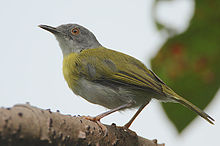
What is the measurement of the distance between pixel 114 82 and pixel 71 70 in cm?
72

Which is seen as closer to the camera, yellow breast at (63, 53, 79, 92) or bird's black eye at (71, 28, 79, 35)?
yellow breast at (63, 53, 79, 92)

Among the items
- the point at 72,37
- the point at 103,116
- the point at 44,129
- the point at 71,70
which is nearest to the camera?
the point at 44,129

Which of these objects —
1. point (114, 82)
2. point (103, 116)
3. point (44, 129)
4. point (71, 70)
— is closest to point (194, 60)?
point (103, 116)

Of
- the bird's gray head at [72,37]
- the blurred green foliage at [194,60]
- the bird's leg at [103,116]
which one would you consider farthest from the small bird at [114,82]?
the blurred green foliage at [194,60]

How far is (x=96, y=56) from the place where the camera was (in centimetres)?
538

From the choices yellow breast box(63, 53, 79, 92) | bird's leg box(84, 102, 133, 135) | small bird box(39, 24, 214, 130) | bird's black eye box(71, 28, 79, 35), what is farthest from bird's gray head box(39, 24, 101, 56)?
bird's leg box(84, 102, 133, 135)

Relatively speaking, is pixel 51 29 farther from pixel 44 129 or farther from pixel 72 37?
pixel 44 129

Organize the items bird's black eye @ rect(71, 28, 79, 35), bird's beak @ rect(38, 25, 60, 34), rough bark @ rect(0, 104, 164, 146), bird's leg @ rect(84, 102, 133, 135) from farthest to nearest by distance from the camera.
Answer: bird's black eye @ rect(71, 28, 79, 35)
bird's beak @ rect(38, 25, 60, 34)
bird's leg @ rect(84, 102, 133, 135)
rough bark @ rect(0, 104, 164, 146)

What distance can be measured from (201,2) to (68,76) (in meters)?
2.35

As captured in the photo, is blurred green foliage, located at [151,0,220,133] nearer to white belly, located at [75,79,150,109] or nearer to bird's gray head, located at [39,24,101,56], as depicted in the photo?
white belly, located at [75,79,150,109]

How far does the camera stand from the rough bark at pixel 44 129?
91.8 inches

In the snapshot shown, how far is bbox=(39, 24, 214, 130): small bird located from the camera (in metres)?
4.80

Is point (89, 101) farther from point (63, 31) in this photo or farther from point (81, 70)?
point (63, 31)

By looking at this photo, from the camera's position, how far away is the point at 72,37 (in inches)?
246
